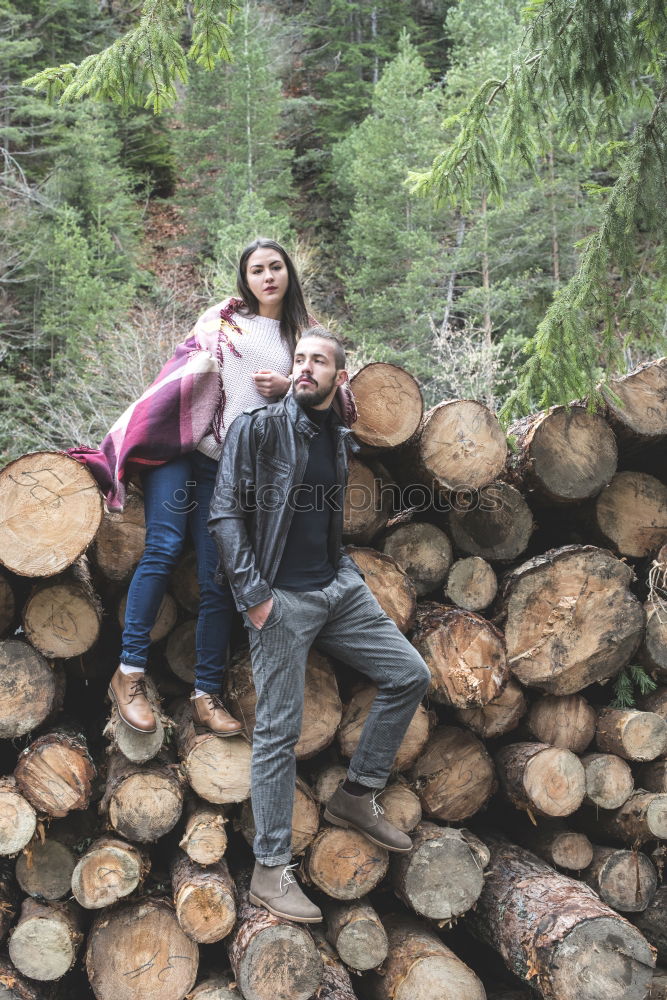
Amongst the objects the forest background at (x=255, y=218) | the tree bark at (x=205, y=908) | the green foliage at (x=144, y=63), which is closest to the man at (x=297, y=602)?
the tree bark at (x=205, y=908)

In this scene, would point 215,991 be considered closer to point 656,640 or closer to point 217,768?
point 217,768

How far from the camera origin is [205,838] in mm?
2869

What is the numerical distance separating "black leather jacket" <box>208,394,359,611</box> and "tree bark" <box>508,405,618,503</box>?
1.30 m

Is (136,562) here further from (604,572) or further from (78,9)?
(78,9)

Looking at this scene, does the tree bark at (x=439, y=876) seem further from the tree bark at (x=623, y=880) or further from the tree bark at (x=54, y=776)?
Answer: the tree bark at (x=54, y=776)

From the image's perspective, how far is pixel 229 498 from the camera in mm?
2738

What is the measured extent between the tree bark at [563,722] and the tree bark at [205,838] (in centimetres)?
160

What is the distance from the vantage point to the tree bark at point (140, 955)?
2.79 metres

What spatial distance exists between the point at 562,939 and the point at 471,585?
149 centimetres

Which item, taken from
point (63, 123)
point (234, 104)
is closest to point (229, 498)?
point (63, 123)

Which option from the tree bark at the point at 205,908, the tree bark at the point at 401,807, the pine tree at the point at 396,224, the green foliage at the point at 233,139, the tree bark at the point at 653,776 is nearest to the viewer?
the tree bark at the point at 205,908

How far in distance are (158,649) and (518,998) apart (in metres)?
2.23

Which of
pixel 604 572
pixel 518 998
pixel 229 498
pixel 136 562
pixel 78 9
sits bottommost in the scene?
pixel 518 998

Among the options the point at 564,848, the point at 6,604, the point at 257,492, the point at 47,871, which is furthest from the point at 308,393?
the point at 564,848
